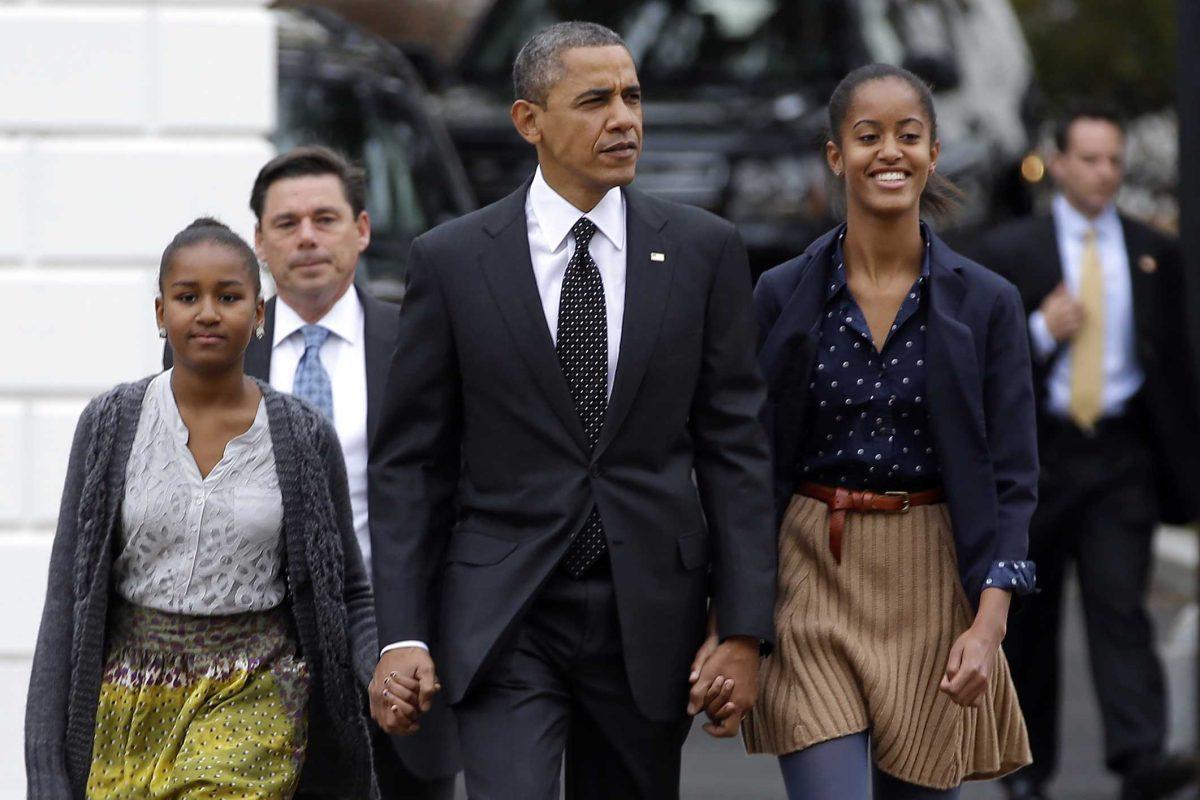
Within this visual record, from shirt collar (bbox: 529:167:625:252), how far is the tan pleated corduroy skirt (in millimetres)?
683

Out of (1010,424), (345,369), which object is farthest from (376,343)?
(1010,424)

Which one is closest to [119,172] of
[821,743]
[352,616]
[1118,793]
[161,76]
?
[161,76]

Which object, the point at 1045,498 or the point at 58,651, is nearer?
the point at 58,651

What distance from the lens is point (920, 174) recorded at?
5.10 metres

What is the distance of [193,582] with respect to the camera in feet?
15.5

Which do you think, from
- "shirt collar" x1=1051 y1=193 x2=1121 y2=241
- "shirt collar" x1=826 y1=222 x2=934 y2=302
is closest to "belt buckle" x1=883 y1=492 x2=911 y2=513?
"shirt collar" x1=826 y1=222 x2=934 y2=302

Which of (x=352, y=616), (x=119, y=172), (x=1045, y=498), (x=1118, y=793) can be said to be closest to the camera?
(x=352, y=616)

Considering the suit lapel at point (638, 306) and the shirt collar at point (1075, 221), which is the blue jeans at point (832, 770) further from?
the shirt collar at point (1075, 221)

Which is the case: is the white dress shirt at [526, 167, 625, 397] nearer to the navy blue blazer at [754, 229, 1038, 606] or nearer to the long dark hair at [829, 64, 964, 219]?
the navy blue blazer at [754, 229, 1038, 606]

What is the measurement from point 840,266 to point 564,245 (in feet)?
1.95

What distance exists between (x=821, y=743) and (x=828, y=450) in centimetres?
58

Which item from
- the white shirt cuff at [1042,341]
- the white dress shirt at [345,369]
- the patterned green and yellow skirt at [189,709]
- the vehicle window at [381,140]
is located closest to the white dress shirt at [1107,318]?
the white shirt cuff at [1042,341]

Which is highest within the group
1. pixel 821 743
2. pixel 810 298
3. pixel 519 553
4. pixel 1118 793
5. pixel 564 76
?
pixel 564 76

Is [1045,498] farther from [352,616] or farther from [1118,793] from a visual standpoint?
[352,616]
